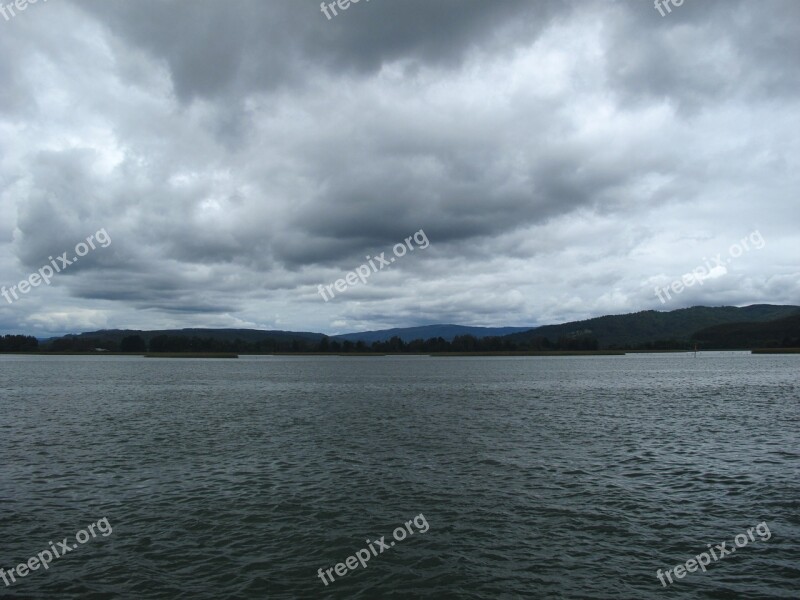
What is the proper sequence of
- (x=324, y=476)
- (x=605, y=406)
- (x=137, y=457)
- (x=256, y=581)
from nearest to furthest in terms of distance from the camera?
(x=256, y=581) → (x=324, y=476) → (x=137, y=457) → (x=605, y=406)

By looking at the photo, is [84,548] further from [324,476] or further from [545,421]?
[545,421]

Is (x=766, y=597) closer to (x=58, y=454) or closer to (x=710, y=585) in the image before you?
(x=710, y=585)

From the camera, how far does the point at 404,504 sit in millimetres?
26766

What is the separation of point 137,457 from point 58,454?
6.18m

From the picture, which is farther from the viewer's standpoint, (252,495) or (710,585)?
(252,495)

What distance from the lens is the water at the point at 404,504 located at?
1836 centimetres

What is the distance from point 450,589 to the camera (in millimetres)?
17734

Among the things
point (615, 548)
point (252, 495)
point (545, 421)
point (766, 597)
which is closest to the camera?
point (766, 597)

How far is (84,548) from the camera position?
832 inches

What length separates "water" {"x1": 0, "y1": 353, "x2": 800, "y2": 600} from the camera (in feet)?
60.2

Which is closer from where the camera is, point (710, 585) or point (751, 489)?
point (710, 585)

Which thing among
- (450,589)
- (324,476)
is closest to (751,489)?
(450,589)

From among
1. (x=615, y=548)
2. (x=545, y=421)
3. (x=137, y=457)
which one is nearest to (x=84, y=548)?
(x=137, y=457)

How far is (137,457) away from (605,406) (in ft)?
189
